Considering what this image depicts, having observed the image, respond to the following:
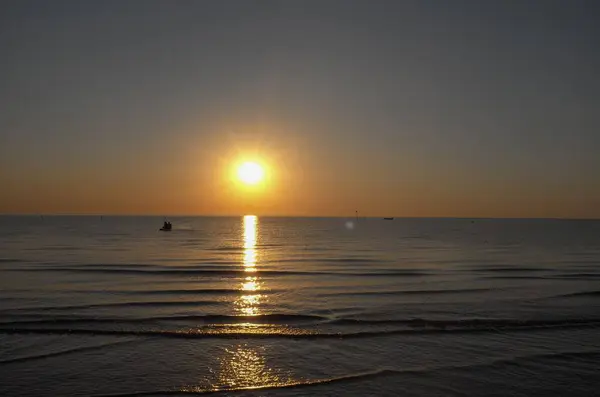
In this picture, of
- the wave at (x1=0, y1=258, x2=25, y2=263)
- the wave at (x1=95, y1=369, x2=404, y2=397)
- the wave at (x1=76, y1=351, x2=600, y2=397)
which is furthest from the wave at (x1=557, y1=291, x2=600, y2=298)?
the wave at (x1=0, y1=258, x2=25, y2=263)

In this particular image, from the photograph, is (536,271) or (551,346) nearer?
(551,346)

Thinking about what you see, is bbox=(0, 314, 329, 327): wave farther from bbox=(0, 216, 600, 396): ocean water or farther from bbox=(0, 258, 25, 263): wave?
bbox=(0, 258, 25, 263): wave

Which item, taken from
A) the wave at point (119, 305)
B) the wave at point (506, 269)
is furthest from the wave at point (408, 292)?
the wave at point (506, 269)

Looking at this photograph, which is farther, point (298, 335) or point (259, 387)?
point (298, 335)

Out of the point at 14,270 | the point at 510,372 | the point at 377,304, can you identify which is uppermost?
the point at 14,270

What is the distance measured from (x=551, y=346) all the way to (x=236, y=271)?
89.6ft

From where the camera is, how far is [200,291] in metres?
28.6

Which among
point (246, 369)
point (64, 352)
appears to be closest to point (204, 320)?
point (64, 352)

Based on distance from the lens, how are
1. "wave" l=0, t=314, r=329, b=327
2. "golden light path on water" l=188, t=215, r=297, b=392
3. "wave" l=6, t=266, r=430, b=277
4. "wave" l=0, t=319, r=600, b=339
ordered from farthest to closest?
"wave" l=6, t=266, r=430, b=277, "wave" l=0, t=314, r=329, b=327, "wave" l=0, t=319, r=600, b=339, "golden light path on water" l=188, t=215, r=297, b=392

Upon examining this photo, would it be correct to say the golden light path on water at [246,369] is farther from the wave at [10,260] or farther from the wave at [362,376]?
the wave at [10,260]

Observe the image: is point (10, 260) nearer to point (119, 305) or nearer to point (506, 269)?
point (119, 305)

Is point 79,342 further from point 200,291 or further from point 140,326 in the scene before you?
point 200,291

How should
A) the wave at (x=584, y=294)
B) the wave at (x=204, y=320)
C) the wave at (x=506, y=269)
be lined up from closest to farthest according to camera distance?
1. the wave at (x=204, y=320)
2. the wave at (x=584, y=294)
3. the wave at (x=506, y=269)

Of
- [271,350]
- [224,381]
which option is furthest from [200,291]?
[224,381]
